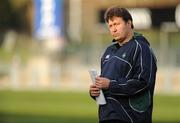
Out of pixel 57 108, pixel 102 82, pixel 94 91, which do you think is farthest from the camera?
pixel 57 108

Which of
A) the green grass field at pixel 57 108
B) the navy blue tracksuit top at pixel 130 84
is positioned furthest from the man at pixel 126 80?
the green grass field at pixel 57 108

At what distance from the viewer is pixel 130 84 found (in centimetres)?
722

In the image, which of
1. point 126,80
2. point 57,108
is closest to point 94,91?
point 126,80

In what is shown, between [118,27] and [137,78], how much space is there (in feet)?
1.57

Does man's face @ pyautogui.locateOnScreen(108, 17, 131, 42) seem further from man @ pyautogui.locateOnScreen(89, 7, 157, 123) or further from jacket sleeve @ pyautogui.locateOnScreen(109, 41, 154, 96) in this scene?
jacket sleeve @ pyautogui.locateOnScreen(109, 41, 154, 96)

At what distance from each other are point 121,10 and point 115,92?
0.73 m

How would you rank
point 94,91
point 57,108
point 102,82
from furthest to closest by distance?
point 57,108 < point 94,91 < point 102,82

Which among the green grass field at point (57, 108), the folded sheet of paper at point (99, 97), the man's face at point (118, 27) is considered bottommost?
the green grass field at point (57, 108)

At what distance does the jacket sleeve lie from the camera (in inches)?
284

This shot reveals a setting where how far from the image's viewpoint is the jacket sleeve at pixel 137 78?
7219 millimetres

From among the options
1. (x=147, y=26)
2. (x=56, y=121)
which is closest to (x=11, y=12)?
(x=147, y=26)

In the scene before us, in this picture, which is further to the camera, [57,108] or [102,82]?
[57,108]

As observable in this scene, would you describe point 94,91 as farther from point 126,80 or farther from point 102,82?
point 126,80

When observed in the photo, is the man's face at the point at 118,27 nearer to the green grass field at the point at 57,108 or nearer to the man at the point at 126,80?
the man at the point at 126,80
